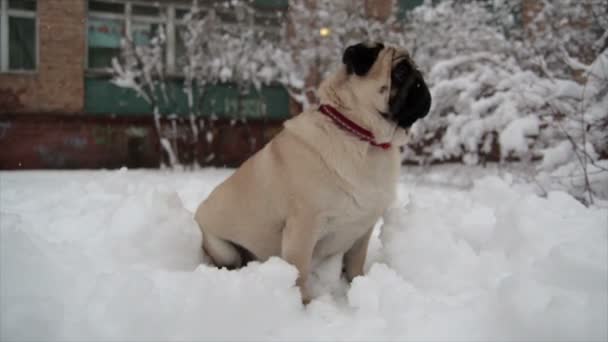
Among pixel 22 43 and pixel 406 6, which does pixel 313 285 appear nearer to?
pixel 406 6

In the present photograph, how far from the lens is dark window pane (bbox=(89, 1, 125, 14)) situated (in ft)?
30.7

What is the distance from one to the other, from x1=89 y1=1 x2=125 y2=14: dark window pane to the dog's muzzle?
8963 millimetres

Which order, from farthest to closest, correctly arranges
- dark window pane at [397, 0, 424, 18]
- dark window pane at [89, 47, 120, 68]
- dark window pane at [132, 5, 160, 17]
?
dark window pane at [132, 5, 160, 17], dark window pane at [89, 47, 120, 68], dark window pane at [397, 0, 424, 18]

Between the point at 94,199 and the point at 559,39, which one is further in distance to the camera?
the point at 559,39

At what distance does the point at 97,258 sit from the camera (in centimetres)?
181

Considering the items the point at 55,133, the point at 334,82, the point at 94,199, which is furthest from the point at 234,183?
the point at 55,133

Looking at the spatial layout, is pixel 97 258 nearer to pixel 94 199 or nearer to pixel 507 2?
pixel 94 199

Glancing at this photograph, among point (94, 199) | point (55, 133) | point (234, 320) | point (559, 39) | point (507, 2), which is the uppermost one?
point (507, 2)

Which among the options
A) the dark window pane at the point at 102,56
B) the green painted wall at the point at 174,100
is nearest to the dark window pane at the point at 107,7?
the dark window pane at the point at 102,56

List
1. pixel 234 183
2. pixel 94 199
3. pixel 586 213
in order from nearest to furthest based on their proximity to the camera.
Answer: pixel 586 213
pixel 234 183
pixel 94 199

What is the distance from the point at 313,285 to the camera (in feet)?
7.11

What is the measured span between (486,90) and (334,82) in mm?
5018

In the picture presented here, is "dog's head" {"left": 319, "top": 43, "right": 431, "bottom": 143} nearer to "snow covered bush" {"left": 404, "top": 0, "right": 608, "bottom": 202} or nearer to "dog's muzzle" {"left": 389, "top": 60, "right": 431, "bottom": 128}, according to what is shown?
"dog's muzzle" {"left": 389, "top": 60, "right": 431, "bottom": 128}

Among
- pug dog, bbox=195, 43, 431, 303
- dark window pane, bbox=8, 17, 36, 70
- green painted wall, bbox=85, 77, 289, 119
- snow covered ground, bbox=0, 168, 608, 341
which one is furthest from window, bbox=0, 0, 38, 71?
pug dog, bbox=195, 43, 431, 303
